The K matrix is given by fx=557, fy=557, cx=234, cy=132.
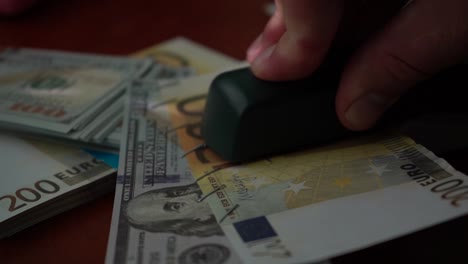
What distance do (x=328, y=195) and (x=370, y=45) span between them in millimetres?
126

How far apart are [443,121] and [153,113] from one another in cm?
29

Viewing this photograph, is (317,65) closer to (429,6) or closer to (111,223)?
(429,6)

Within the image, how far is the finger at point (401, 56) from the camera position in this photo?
1.38ft

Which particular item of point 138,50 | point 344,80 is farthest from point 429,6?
point 138,50

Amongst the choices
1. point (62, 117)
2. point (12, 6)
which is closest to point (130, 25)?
point (12, 6)

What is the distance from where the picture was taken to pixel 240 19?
2.88 feet

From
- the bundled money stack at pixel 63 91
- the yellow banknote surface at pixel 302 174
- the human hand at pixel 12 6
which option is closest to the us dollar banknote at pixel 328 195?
the yellow banknote surface at pixel 302 174

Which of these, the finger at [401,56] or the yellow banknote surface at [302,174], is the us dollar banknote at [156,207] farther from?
the finger at [401,56]

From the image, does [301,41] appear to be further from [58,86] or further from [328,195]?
[58,86]

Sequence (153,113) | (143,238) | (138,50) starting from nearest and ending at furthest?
(143,238), (153,113), (138,50)

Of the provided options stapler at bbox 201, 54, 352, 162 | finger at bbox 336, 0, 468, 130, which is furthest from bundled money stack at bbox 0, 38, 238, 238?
finger at bbox 336, 0, 468, 130

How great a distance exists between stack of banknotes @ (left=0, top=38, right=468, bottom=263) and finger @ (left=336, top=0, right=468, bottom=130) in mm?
45

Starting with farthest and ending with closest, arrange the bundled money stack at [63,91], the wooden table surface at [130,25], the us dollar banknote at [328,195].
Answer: the wooden table surface at [130,25], the bundled money stack at [63,91], the us dollar banknote at [328,195]

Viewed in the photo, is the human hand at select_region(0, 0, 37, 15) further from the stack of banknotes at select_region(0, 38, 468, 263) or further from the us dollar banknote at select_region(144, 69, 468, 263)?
the us dollar banknote at select_region(144, 69, 468, 263)
